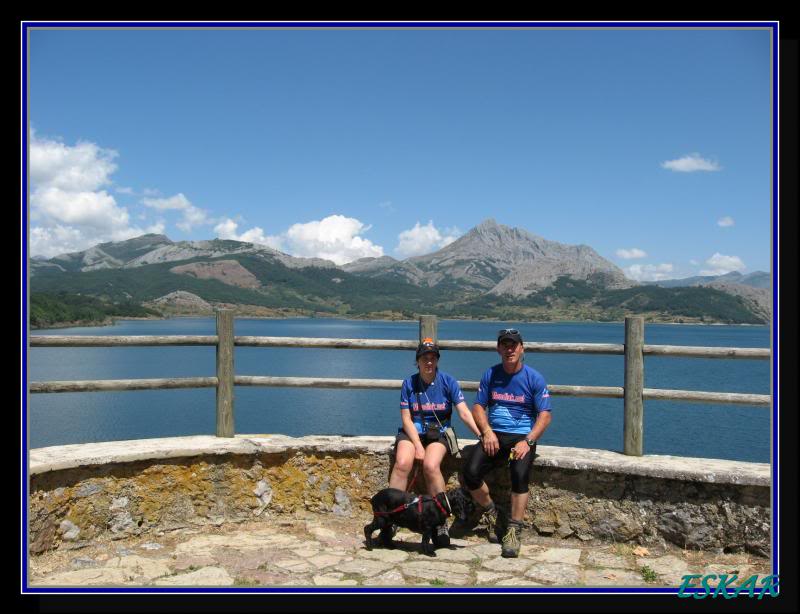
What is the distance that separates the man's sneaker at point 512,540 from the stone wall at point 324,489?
52 cm

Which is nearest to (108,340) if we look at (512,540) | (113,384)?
(113,384)

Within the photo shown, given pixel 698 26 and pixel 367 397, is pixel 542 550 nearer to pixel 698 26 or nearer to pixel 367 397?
pixel 698 26

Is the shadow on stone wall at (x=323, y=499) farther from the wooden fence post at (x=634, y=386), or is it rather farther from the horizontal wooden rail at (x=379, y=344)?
the horizontal wooden rail at (x=379, y=344)

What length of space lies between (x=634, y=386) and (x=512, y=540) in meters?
1.78

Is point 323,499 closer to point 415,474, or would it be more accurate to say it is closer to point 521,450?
point 415,474

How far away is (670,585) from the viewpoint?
179 inches

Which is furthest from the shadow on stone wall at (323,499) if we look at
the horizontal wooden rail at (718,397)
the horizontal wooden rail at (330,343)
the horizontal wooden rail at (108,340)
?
the horizontal wooden rail at (108,340)

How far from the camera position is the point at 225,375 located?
6.27 m

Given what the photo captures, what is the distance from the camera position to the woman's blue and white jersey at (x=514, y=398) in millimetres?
5242

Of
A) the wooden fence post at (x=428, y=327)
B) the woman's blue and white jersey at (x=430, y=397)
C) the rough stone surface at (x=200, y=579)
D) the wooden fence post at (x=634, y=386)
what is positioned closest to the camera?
the rough stone surface at (x=200, y=579)

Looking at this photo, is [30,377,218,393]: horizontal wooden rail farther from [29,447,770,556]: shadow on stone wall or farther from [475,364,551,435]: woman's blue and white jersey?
[475,364,551,435]: woman's blue and white jersey

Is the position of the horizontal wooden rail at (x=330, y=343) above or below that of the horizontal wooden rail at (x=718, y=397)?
above

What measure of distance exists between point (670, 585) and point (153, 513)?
3942 mm
